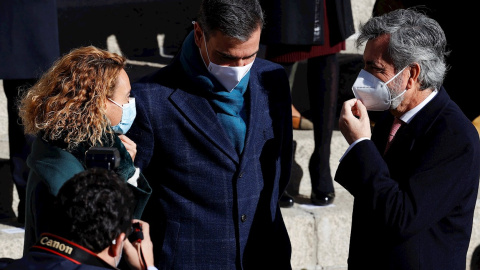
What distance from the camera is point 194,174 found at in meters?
2.83

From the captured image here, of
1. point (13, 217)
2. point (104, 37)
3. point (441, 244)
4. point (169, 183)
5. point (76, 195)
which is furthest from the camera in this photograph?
point (104, 37)

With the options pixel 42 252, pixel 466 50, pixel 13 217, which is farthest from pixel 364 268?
pixel 466 50

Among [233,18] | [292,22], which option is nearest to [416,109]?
[233,18]

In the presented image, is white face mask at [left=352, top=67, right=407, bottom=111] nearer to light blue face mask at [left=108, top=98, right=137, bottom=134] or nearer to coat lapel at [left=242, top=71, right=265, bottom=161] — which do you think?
coat lapel at [left=242, top=71, right=265, bottom=161]

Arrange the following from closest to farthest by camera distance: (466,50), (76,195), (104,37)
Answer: (76,195) → (466,50) → (104,37)

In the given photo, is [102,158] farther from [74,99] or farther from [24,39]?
[24,39]

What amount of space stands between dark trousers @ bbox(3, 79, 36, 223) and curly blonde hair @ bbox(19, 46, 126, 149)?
4.90 feet

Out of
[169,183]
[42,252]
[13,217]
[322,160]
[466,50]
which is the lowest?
[13,217]

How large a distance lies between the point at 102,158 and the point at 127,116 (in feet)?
1.55

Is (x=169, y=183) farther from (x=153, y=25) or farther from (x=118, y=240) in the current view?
(x=153, y=25)

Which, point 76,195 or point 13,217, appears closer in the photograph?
point 76,195

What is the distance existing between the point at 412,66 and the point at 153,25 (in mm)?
4021

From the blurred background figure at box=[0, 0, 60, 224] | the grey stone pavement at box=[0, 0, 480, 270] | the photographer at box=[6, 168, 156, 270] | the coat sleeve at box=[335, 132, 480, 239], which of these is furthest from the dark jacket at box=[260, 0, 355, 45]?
the photographer at box=[6, 168, 156, 270]

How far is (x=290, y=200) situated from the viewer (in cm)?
466
